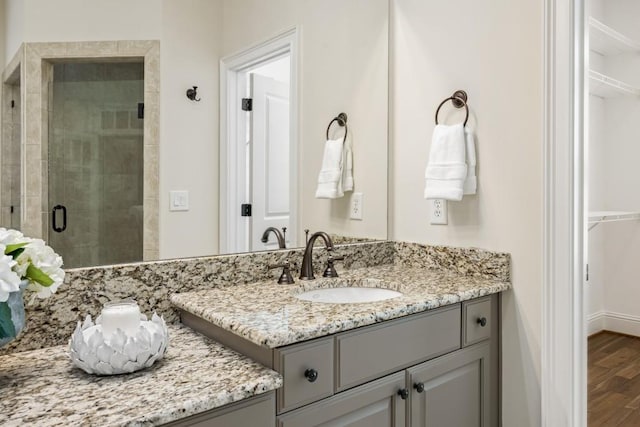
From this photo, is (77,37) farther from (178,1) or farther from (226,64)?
(226,64)

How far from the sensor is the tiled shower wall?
1188mm

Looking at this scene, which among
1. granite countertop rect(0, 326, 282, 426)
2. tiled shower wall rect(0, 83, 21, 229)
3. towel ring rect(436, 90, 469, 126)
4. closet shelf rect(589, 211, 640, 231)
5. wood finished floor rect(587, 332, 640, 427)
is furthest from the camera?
closet shelf rect(589, 211, 640, 231)

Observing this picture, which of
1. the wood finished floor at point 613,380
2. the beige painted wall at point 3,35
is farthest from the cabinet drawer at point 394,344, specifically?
the wood finished floor at point 613,380

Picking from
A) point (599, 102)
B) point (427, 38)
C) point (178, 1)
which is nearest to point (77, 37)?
point (178, 1)

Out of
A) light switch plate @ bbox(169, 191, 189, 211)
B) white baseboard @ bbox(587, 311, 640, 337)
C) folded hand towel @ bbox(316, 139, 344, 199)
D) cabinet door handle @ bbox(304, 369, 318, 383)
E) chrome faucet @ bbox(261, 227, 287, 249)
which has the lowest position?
white baseboard @ bbox(587, 311, 640, 337)

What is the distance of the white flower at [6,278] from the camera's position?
0.83 metres

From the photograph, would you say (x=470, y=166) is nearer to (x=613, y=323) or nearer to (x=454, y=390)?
(x=454, y=390)

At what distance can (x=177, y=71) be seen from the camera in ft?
4.77

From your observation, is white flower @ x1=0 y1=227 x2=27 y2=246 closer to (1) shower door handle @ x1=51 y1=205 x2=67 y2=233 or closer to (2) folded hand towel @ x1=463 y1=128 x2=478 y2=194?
(1) shower door handle @ x1=51 y1=205 x2=67 y2=233

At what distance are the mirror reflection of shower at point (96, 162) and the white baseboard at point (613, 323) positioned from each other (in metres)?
3.69

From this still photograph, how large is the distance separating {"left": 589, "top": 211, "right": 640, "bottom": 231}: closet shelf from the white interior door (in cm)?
231

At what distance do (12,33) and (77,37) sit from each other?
0.15 meters

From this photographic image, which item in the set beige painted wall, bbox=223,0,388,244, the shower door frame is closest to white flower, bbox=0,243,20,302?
the shower door frame

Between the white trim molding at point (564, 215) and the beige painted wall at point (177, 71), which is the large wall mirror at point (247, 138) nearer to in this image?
the beige painted wall at point (177, 71)
